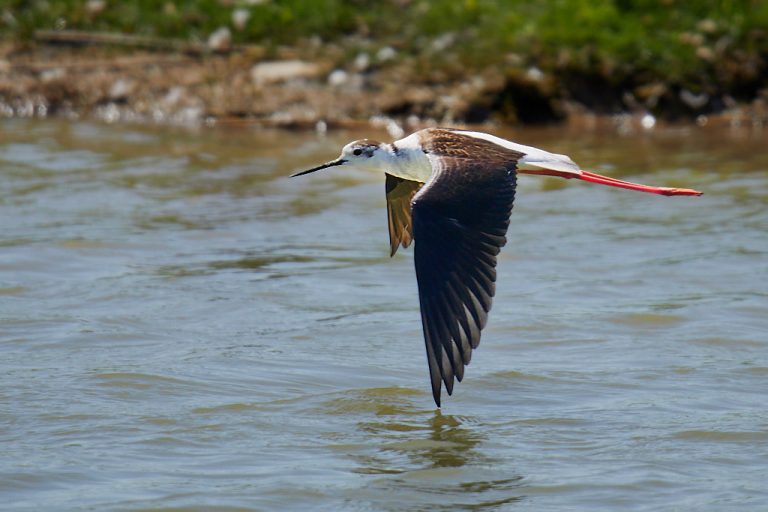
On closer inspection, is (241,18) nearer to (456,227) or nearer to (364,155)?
(364,155)

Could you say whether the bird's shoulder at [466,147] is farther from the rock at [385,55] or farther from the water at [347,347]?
the rock at [385,55]

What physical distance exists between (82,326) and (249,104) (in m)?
6.00

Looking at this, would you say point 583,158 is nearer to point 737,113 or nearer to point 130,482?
point 737,113

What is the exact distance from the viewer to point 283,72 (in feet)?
39.9

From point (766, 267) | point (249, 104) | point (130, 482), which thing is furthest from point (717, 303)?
point (249, 104)

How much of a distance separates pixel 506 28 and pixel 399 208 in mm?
6468

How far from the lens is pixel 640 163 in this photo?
10.3 metres

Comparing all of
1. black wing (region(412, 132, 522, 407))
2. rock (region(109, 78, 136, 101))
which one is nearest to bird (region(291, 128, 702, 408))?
black wing (region(412, 132, 522, 407))

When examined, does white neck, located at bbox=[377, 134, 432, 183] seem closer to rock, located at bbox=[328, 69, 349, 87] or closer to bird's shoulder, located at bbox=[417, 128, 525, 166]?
bird's shoulder, located at bbox=[417, 128, 525, 166]

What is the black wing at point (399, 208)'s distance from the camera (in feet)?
20.9

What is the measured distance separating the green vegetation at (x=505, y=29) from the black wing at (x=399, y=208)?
5.86 meters

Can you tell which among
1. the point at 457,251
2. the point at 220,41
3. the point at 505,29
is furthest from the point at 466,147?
the point at 220,41

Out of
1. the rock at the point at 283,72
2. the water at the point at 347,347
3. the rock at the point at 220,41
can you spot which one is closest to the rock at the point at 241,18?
the rock at the point at 220,41

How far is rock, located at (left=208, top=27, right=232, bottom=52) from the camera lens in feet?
41.0
